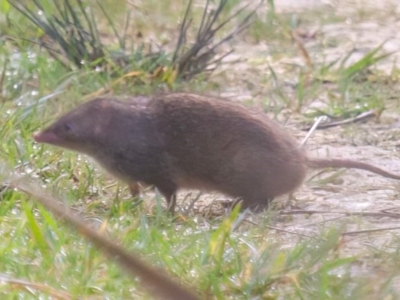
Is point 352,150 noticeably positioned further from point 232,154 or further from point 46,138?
point 46,138

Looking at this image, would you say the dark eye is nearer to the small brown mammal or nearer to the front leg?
the small brown mammal

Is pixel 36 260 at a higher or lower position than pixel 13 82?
higher

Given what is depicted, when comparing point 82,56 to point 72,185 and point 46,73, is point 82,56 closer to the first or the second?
point 46,73

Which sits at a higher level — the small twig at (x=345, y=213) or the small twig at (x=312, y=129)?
the small twig at (x=345, y=213)

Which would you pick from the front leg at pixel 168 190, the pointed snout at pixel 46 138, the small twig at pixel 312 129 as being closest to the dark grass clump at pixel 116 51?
the small twig at pixel 312 129

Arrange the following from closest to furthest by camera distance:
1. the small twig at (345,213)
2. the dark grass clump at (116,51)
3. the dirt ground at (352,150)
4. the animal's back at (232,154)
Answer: the dirt ground at (352,150) → the small twig at (345,213) → the animal's back at (232,154) → the dark grass clump at (116,51)

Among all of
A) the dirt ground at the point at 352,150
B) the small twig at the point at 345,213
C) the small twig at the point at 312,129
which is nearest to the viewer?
the dirt ground at the point at 352,150

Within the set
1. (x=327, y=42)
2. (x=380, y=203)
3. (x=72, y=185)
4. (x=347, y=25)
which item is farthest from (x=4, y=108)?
(x=347, y=25)

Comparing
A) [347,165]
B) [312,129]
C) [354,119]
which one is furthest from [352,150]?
[347,165]

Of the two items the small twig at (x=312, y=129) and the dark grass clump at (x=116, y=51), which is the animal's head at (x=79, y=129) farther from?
the dark grass clump at (x=116, y=51)
